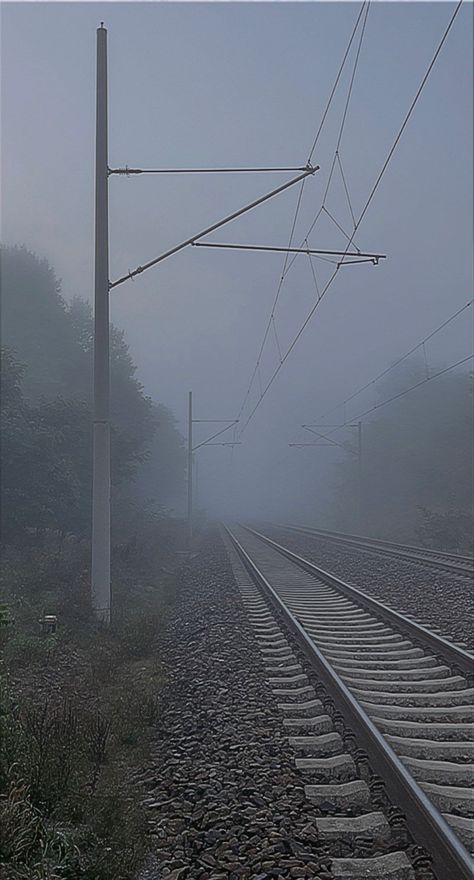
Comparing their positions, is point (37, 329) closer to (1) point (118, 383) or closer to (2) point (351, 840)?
(1) point (118, 383)

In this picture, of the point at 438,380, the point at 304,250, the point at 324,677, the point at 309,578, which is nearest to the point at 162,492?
the point at 438,380

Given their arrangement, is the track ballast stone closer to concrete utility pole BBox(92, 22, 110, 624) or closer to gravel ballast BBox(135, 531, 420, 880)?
gravel ballast BBox(135, 531, 420, 880)

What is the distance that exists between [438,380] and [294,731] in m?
63.2

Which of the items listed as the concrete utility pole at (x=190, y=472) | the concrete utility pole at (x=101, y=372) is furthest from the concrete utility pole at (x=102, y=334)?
the concrete utility pole at (x=190, y=472)

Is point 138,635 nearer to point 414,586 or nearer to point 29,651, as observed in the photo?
point 29,651

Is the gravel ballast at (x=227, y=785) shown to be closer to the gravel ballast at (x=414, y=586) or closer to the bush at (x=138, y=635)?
the bush at (x=138, y=635)

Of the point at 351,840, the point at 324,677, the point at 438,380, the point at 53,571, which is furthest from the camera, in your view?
the point at 438,380

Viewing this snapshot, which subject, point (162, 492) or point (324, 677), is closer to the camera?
point (324, 677)

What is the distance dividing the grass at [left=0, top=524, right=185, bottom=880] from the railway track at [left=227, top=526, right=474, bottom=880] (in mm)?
1316

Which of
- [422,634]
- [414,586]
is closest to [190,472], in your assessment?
[414,586]

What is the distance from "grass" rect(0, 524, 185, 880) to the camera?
15.5ft

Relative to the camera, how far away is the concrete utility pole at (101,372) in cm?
1324

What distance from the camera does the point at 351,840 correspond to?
A: 15.9 feet

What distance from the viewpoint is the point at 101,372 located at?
1365cm
